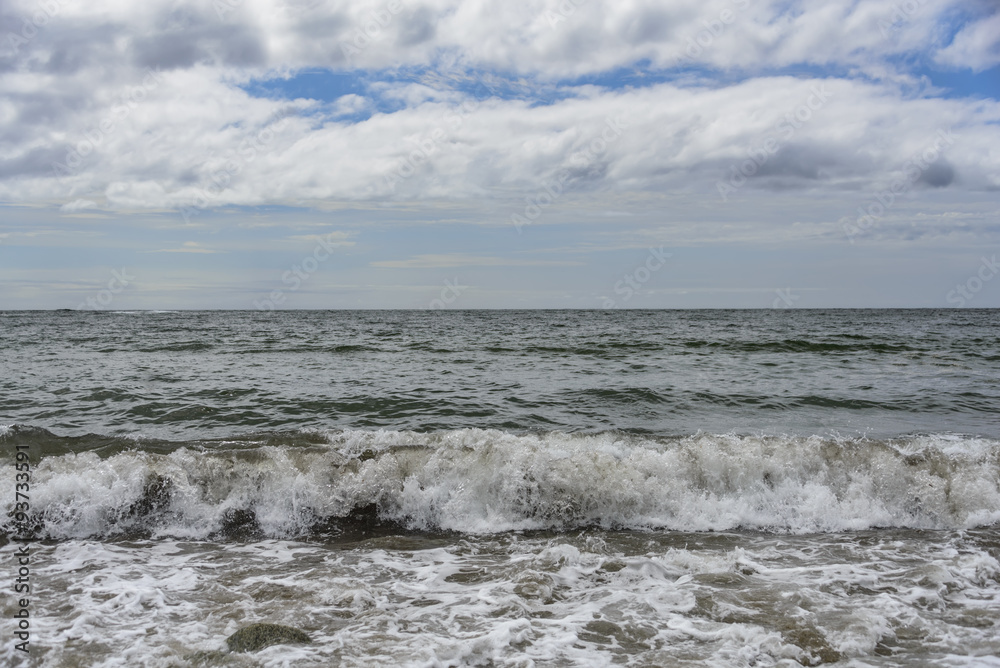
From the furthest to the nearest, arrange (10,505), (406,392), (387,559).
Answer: (406,392) → (10,505) → (387,559)

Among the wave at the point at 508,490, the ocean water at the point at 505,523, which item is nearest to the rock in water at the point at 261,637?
the ocean water at the point at 505,523

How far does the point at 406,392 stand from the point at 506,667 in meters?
10.5

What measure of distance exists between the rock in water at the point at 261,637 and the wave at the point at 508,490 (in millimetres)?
2815

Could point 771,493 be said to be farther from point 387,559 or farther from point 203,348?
point 203,348

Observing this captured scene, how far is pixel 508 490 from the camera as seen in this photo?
24.9ft

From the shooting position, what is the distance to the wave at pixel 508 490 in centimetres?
708

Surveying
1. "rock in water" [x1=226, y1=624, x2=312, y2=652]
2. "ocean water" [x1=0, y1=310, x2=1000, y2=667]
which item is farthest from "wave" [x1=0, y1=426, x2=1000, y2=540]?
"rock in water" [x1=226, y1=624, x2=312, y2=652]

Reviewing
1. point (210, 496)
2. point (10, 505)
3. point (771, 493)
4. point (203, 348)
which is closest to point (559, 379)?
point (771, 493)

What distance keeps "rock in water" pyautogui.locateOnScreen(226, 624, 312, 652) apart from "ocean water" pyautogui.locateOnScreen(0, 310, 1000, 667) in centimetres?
12

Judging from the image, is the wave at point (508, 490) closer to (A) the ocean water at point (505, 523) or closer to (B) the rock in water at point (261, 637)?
(A) the ocean water at point (505, 523)

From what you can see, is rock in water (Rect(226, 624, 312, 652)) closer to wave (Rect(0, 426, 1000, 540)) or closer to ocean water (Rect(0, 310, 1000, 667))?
ocean water (Rect(0, 310, 1000, 667))

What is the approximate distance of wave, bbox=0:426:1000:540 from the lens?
708 centimetres

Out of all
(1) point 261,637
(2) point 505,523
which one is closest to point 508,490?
(2) point 505,523

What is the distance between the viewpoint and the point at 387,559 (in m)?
6.00
